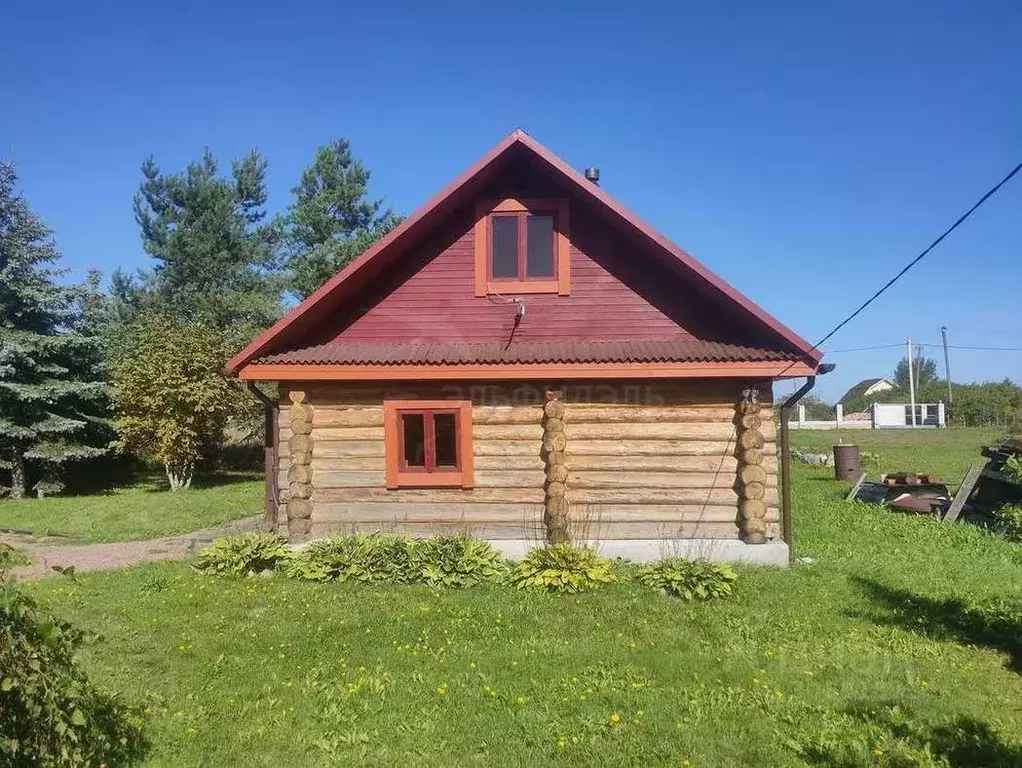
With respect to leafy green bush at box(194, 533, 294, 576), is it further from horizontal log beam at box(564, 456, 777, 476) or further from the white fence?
the white fence

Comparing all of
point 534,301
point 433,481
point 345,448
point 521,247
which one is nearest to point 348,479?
point 345,448

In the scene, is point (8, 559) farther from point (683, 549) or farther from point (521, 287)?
point (683, 549)

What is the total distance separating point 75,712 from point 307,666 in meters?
3.33

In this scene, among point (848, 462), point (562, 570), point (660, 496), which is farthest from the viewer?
point (848, 462)

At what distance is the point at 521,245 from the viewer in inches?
440

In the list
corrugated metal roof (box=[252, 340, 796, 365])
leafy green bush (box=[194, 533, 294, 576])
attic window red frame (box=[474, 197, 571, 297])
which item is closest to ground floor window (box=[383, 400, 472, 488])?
corrugated metal roof (box=[252, 340, 796, 365])

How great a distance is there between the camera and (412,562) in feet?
31.5

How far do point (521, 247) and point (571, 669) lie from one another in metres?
6.67

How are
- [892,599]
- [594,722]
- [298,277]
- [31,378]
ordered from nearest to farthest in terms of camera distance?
[594,722], [892,599], [31,378], [298,277]

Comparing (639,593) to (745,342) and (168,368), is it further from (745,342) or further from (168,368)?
(168,368)

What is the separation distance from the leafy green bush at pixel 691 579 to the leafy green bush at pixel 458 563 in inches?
79.2

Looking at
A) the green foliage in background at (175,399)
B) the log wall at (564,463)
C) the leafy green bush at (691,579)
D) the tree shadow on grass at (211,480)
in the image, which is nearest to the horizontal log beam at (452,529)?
the log wall at (564,463)

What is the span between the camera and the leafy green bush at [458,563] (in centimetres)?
940

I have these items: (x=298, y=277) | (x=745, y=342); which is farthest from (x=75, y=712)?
(x=298, y=277)
